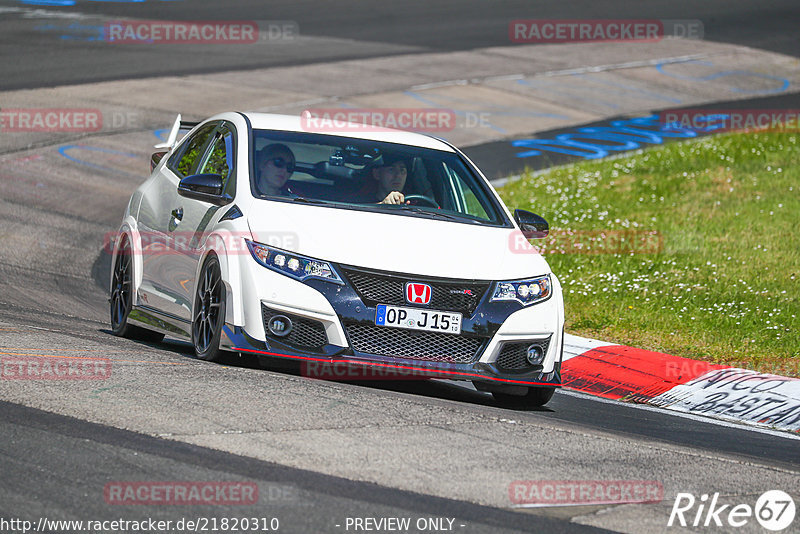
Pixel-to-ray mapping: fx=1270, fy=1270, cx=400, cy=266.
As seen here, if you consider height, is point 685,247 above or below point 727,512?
below

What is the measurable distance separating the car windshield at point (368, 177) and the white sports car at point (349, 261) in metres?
0.01

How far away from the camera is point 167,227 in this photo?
8648mm

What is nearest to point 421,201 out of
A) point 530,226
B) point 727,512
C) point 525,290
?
point 530,226

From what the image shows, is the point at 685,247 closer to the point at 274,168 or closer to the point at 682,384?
the point at 682,384

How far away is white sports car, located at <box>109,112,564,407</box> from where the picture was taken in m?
7.23

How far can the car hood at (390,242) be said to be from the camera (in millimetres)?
7320

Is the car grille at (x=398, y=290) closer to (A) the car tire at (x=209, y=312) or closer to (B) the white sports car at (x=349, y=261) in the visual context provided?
(B) the white sports car at (x=349, y=261)

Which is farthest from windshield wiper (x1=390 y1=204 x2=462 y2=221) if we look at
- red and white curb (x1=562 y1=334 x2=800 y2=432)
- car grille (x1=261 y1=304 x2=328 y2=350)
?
red and white curb (x1=562 y1=334 x2=800 y2=432)

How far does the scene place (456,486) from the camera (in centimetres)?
546

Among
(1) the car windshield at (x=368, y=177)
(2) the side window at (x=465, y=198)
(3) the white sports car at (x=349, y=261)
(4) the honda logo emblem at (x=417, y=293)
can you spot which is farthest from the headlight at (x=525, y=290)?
(2) the side window at (x=465, y=198)

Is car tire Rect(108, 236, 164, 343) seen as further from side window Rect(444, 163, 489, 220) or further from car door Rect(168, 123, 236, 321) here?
side window Rect(444, 163, 489, 220)

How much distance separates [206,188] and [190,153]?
1.36 meters

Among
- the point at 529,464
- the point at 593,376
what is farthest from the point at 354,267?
the point at 593,376

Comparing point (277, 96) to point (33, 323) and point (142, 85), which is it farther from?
point (33, 323)
